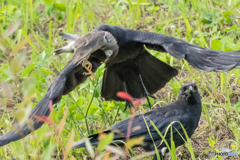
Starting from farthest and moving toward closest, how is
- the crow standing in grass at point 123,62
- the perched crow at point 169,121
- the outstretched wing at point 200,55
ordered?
the perched crow at point 169,121
the crow standing in grass at point 123,62
the outstretched wing at point 200,55

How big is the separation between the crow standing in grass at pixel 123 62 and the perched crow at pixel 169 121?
1.35 feet

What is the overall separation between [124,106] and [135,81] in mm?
383

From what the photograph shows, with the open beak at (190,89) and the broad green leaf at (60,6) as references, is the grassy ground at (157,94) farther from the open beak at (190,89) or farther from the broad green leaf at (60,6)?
the open beak at (190,89)

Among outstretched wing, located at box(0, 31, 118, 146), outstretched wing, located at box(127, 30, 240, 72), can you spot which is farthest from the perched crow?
outstretched wing, located at box(127, 30, 240, 72)

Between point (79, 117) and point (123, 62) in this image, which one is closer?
point (79, 117)

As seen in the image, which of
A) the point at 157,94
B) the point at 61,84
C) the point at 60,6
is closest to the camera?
the point at 61,84

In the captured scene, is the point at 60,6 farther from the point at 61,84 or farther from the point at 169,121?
the point at 169,121

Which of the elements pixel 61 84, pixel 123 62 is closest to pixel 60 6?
pixel 123 62

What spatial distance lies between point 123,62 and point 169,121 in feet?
2.90

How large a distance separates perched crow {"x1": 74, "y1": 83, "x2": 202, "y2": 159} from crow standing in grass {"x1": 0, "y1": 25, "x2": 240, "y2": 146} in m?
0.41

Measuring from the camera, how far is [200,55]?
2555mm

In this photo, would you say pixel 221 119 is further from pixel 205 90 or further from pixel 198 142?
pixel 205 90

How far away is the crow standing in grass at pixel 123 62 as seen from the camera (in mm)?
2500

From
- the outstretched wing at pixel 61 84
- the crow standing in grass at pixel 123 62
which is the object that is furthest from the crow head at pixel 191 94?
the outstretched wing at pixel 61 84
